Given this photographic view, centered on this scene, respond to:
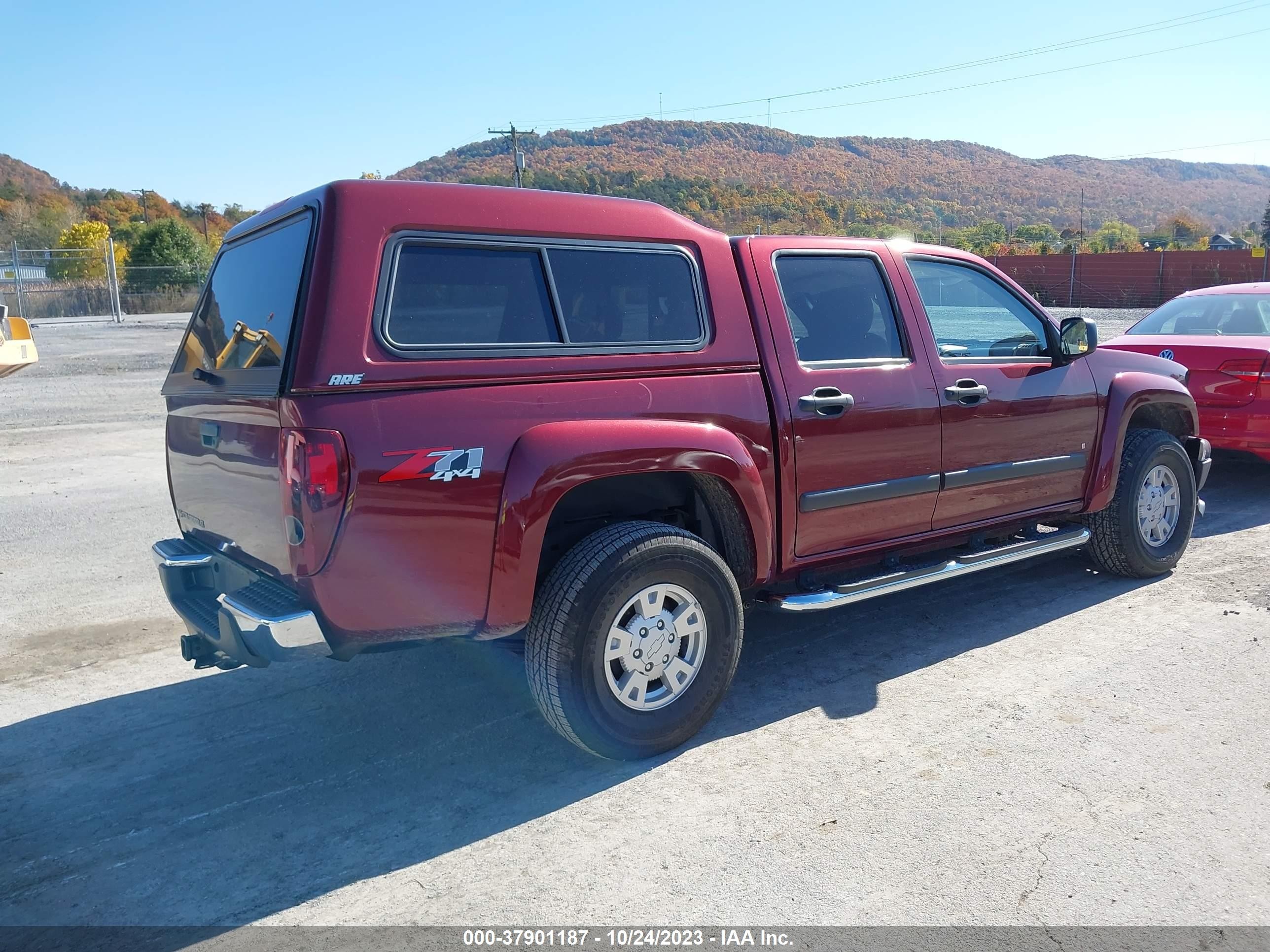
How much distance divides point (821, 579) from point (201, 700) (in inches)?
113

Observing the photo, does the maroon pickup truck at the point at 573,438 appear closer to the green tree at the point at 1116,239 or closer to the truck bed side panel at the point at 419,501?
the truck bed side panel at the point at 419,501

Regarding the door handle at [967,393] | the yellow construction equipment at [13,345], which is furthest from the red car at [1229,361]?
the yellow construction equipment at [13,345]

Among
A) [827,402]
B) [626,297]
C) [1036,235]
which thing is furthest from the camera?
[1036,235]

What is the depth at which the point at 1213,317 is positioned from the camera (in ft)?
26.7

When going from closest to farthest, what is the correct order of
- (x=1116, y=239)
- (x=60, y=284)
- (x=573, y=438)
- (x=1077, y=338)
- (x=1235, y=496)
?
1. (x=573, y=438)
2. (x=1077, y=338)
3. (x=1235, y=496)
4. (x=60, y=284)
5. (x=1116, y=239)

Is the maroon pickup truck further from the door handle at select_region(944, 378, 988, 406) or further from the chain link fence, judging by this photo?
the chain link fence

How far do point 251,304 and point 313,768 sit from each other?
1.78 m

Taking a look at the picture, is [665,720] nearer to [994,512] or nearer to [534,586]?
[534,586]

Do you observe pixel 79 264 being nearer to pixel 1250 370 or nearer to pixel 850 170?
pixel 1250 370

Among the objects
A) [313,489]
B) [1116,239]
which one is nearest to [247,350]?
[313,489]

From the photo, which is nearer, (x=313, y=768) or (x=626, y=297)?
(x=313, y=768)

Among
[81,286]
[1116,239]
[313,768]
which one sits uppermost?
[1116,239]

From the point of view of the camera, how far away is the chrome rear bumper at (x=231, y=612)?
2.93 metres

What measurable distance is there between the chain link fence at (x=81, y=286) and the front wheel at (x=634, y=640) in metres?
30.8
